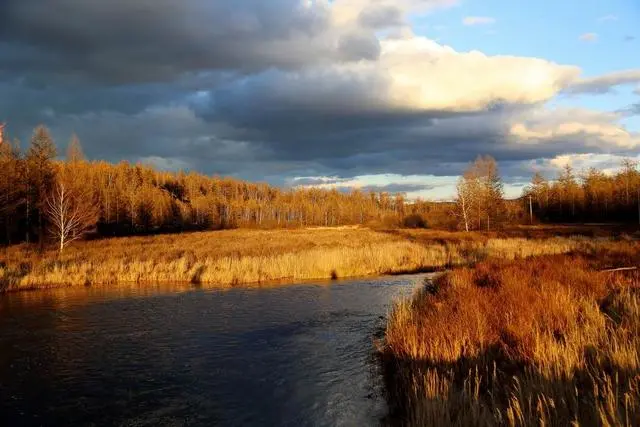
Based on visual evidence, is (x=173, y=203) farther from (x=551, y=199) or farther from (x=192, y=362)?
(x=192, y=362)

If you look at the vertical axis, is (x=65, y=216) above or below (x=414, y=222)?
above

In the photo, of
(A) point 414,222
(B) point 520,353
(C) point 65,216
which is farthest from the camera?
(A) point 414,222

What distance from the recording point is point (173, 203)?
97.1 m

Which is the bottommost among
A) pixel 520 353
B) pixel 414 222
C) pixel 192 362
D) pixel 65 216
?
pixel 192 362

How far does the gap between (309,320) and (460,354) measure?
6.93m

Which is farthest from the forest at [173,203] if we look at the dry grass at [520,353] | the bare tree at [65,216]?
the dry grass at [520,353]

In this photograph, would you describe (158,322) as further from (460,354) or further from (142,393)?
(460,354)

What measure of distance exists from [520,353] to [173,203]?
9507 centimetres

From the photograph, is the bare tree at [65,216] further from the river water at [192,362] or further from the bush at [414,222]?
the bush at [414,222]

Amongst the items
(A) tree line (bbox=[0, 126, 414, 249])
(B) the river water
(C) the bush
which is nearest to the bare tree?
(A) tree line (bbox=[0, 126, 414, 249])

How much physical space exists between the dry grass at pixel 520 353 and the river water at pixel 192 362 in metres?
1.18

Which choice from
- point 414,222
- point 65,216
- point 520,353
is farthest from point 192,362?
point 414,222

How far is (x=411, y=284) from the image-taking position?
2170 centimetres

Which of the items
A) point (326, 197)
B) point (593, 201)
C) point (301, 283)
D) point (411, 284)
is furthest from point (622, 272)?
point (326, 197)
